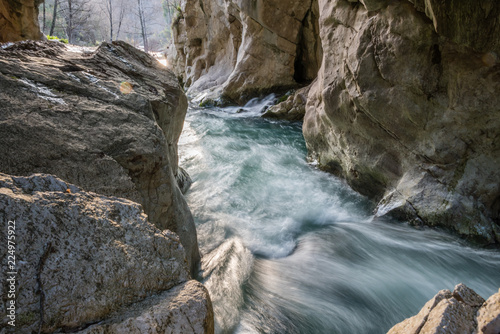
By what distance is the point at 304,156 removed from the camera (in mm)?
8570

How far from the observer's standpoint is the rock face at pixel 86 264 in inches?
47.8

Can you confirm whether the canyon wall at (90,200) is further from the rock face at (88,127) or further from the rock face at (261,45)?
the rock face at (261,45)

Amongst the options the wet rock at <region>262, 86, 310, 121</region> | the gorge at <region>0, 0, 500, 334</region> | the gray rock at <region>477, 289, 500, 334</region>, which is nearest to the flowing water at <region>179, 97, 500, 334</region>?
the gorge at <region>0, 0, 500, 334</region>

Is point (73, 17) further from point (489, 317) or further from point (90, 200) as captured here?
point (489, 317)

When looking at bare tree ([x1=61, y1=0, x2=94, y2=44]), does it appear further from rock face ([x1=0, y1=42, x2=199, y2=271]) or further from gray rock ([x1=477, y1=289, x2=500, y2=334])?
gray rock ([x1=477, y1=289, x2=500, y2=334])

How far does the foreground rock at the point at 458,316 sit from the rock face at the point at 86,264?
3.59ft

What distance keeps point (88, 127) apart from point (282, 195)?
4.48 metres

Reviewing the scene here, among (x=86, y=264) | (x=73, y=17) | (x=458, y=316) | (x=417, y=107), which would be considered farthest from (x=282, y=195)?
(x=73, y=17)

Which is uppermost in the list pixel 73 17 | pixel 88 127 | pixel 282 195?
pixel 73 17

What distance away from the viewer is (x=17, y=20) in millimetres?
10086

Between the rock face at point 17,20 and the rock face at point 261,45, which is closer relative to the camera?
the rock face at point 17,20

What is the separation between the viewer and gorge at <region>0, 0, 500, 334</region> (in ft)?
4.53

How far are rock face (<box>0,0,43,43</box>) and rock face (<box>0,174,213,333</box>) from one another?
11.2 metres

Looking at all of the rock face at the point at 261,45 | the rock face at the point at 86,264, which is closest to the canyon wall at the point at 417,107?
the rock face at the point at 86,264
